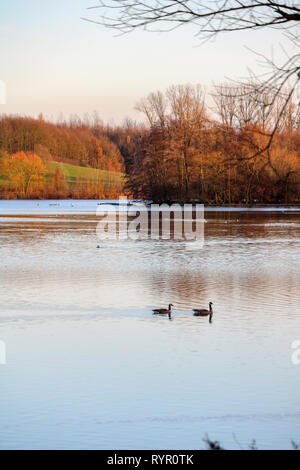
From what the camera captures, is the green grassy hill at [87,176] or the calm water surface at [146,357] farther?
the green grassy hill at [87,176]

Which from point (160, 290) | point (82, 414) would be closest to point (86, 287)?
point (160, 290)

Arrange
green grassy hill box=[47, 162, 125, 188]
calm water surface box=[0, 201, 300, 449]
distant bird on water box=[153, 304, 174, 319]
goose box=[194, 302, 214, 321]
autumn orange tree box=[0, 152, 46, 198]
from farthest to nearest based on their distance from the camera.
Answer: green grassy hill box=[47, 162, 125, 188]
autumn orange tree box=[0, 152, 46, 198]
distant bird on water box=[153, 304, 174, 319]
goose box=[194, 302, 214, 321]
calm water surface box=[0, 201, 300, 449]

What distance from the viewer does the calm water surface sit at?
539 cm

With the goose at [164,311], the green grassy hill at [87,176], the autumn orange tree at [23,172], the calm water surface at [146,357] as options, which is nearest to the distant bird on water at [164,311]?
the goose at [164,311]

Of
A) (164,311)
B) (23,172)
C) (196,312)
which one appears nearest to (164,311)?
(164,311)

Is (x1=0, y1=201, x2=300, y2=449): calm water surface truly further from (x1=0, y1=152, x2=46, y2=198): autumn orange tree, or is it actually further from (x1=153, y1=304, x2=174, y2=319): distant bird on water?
(x1=0, y1=152, x2=46, y2=198): autumn orange tree

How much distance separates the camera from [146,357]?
24.9 feet

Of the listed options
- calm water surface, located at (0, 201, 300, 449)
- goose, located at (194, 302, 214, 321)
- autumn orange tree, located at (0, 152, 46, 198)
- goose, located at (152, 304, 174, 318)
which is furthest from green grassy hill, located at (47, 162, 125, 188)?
goose, located at (194, 302, 214, 321)

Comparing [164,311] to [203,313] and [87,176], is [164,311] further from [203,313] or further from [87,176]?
[87,176]

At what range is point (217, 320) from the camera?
31.1ft

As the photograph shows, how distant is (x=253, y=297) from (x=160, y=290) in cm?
175

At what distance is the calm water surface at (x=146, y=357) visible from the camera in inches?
212

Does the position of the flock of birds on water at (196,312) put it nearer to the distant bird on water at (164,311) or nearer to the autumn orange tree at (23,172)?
the distant bird on water at (164,311)
